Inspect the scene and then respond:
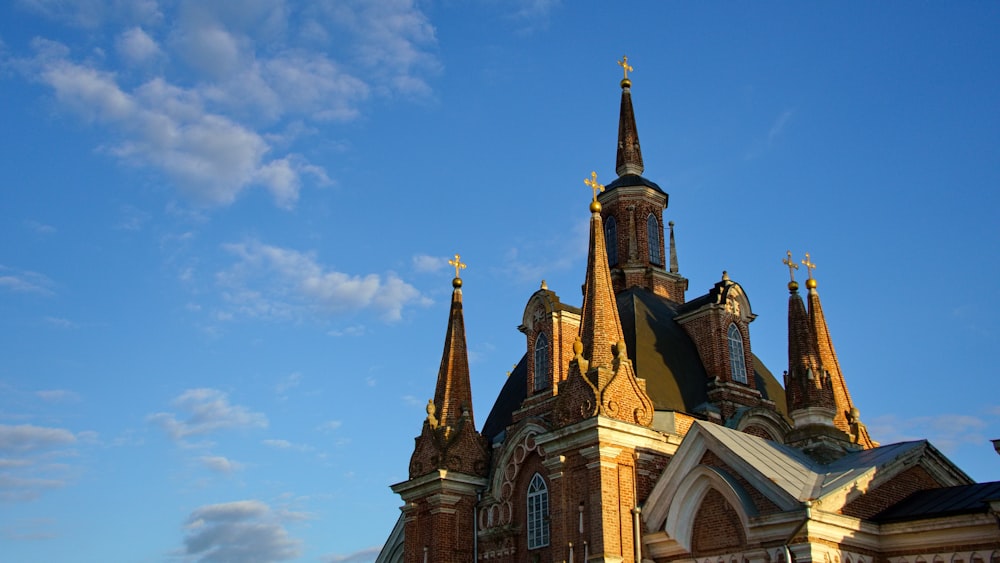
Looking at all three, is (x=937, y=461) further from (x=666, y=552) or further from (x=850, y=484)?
(x=666, y=552)

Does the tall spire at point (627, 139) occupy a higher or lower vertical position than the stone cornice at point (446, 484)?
higher

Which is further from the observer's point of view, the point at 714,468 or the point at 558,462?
the point at 558,462

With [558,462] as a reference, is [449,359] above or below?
above

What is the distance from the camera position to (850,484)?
20.3 meters

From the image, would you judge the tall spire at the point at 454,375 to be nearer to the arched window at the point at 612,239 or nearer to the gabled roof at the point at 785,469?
the arched window at the point at 612,239

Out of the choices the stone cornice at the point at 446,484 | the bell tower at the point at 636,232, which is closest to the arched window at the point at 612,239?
the bell tower at the point at 636,232

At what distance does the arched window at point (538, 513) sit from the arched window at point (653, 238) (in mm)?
10663

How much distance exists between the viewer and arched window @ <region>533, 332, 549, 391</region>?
28.5 m

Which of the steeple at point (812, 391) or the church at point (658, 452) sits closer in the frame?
the church at point (658, 452)

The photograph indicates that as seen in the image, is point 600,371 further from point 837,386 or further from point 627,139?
point 627,139

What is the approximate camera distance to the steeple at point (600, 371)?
941 inches

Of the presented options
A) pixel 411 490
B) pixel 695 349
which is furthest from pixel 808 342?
pixel 411 490

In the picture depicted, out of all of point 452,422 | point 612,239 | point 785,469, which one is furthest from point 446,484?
point 612,239

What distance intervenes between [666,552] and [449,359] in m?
10.5
